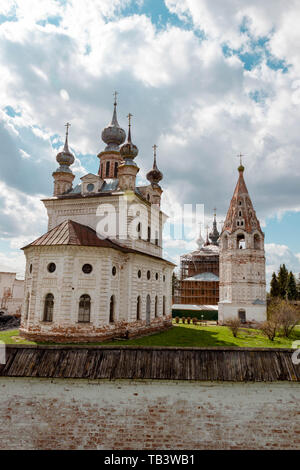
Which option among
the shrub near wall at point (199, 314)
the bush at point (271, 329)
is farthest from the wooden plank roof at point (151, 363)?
the shrub near wall at point (199, 314)

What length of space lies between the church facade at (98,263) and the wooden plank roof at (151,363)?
7.80 meters

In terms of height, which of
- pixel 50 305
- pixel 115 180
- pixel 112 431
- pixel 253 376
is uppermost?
pixel 115 180

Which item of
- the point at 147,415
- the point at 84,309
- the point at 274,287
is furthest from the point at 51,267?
the point at 274,287

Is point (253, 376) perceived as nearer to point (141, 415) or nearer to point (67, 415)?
point (141, 415)

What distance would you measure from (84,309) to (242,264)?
19.2 m

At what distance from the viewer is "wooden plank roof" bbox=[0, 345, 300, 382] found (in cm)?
850

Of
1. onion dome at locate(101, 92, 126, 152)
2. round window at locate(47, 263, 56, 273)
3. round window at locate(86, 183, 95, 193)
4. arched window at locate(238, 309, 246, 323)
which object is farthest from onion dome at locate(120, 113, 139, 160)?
arched window at locate(238, 309, 246, 323)

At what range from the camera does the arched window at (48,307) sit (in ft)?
56.6

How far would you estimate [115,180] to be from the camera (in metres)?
23.6

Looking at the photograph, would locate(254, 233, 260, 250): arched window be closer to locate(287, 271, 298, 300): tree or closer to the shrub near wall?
the shrub near wall

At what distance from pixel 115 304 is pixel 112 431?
34.6 feet

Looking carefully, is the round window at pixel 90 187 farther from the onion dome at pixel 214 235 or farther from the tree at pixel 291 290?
the onion dome at pixel 214 235

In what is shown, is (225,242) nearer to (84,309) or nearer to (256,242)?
(256,242)
